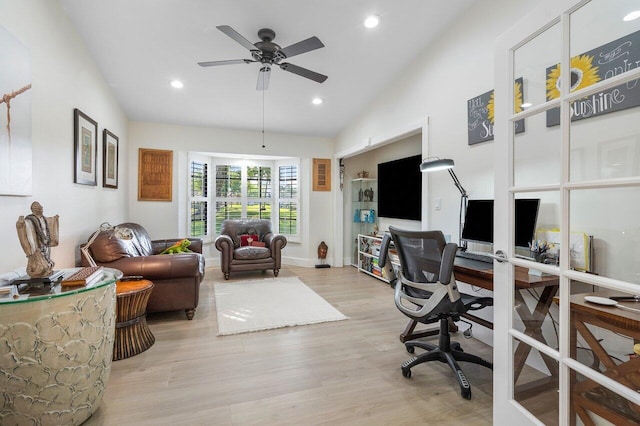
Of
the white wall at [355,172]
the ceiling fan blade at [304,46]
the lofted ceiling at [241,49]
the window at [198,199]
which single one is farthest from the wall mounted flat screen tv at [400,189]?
the window at [198,199]

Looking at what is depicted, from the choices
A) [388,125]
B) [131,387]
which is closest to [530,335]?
[131,387]

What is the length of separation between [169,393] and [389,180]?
4.02 metres

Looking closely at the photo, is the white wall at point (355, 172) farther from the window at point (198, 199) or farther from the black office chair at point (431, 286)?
the black office chair at point (431, 286)

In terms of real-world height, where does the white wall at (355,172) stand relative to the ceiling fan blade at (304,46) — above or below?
below

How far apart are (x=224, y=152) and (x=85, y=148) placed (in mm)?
2484

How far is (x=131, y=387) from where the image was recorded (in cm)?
189

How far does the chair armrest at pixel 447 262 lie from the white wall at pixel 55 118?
2703 millimetres

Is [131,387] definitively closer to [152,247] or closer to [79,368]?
[79,368]

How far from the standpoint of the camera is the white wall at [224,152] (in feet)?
16.1

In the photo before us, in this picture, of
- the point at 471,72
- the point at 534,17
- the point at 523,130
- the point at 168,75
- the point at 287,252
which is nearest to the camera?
the point at 534,17

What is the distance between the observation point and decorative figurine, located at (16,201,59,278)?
1.44 meters

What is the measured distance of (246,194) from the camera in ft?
19.9

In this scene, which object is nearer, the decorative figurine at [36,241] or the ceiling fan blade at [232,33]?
the decorative figurine at [36,241]

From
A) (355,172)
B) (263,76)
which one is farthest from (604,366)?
(355,172)
